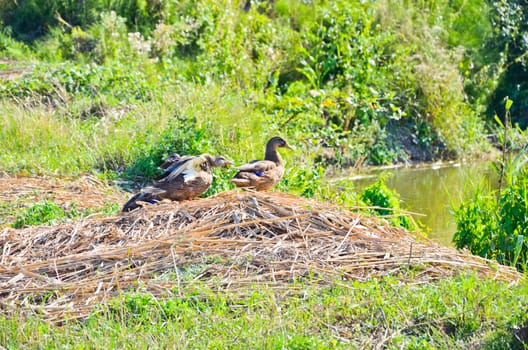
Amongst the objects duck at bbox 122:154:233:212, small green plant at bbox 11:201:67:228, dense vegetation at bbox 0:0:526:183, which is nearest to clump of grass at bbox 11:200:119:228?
small green plant at bbox 11:201:67:228

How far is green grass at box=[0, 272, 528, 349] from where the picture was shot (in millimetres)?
5660

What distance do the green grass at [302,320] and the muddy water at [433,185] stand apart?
5040 mm

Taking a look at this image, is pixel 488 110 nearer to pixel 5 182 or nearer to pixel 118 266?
pixel 5 182

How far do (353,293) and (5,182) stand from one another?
5761 mm

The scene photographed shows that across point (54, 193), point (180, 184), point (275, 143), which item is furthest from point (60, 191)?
point (275, 143)

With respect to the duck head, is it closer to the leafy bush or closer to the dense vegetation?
the dense vegetation

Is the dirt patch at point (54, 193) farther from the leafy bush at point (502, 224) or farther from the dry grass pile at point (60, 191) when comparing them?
the leafy bush at point (502, 224)

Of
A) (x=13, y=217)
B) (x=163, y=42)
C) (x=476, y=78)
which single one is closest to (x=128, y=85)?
(x=163, y=42)

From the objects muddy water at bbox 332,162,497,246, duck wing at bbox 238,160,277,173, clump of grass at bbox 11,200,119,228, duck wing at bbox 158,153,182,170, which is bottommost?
muddy water at bbox 332,162,497,246

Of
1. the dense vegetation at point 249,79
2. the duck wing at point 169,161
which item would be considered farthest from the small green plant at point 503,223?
the dense vegetation at point 249,79

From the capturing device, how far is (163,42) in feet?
56.5

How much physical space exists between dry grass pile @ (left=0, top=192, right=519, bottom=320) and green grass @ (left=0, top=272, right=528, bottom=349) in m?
0.25

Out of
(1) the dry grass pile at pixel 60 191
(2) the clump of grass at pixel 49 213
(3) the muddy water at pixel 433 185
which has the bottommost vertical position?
(3) the muddy water at pixel 433 185

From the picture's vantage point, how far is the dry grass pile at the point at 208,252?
6.58m
